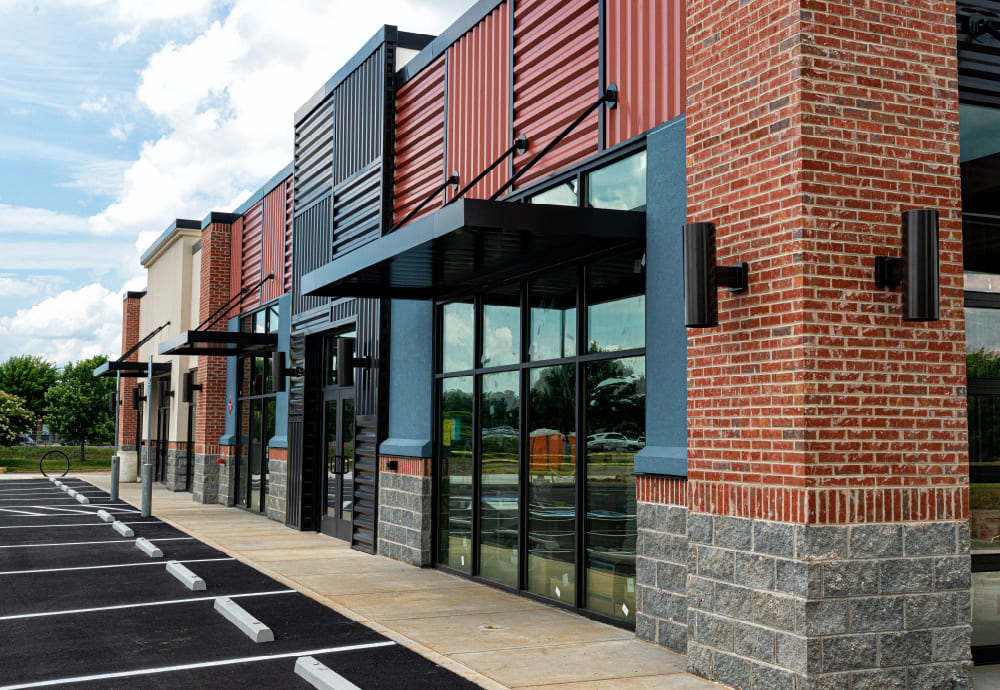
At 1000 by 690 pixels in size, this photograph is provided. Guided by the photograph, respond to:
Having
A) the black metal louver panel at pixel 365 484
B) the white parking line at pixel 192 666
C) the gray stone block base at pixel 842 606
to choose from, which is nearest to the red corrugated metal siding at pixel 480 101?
the black metal louver panel at pixel 365 484

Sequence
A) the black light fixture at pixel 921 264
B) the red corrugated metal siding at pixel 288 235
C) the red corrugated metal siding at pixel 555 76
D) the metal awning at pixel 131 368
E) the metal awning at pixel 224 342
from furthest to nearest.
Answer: the metal awning at pixel 131 368 → the red corrugated metal siding at pixel 288 235 → the metal awning at pixel 224 342 → the red corrugated metal siding at pixel 555 76 → the black light fixture at pixel 921 264

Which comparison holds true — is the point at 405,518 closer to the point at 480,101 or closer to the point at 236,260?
the point at 480,101

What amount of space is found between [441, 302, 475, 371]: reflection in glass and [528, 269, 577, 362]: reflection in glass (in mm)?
1617

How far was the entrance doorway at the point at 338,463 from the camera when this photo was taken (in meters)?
15.8

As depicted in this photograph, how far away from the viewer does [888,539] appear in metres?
6.50

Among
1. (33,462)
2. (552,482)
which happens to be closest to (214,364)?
(552,482)

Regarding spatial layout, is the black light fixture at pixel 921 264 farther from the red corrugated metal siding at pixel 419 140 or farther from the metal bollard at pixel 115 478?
the metal bollard at pixel 115 478

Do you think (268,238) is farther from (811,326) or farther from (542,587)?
(811,326)

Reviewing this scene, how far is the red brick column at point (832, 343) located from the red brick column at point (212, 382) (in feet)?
61.7

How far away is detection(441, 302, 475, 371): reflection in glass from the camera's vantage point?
12.2 meters

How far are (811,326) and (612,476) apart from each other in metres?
3.19

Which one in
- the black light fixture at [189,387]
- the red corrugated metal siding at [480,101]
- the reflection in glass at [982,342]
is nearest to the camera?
the reflection in glass at [982,342]

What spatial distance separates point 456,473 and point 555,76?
5092mm

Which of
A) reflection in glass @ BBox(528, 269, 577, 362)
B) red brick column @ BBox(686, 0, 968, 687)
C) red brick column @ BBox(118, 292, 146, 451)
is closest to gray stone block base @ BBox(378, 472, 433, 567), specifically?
reflection in glass @ BBox(528, 269, 577, 362)
